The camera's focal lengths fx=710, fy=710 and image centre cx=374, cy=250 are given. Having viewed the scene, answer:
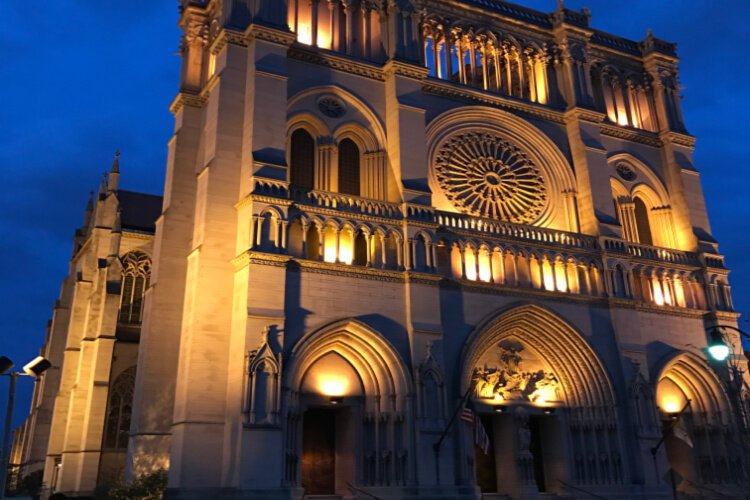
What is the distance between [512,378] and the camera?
92.2ft

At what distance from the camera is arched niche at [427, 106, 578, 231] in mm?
30719

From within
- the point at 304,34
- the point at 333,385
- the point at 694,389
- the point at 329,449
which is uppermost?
the point at 304,34

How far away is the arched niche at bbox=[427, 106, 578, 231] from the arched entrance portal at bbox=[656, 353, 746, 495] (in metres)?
8.05

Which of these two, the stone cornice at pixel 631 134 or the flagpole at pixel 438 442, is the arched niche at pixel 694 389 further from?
the flagpole at pixel 438 442

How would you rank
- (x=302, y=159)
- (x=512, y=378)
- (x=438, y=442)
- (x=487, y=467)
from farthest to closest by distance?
(x=487, y=467) → (x=512, y=378) → (x=302, y=159) → (x=438, y=442)

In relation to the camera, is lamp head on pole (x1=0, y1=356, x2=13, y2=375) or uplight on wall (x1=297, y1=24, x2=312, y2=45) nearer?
lamp head on pole (x1=0, y1=356, x2=13, y2=375)

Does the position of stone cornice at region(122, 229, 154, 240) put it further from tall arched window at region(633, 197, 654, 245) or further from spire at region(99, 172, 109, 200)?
tall arched window at region(633, 197, 654, 245)

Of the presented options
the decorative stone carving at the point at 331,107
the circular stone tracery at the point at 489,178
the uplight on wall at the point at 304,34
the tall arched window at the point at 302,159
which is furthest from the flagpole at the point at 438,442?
the uplight on wall at the point at 304,34

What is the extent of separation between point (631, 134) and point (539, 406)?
50.6 feet

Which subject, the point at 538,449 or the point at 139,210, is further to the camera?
the point at 139,210

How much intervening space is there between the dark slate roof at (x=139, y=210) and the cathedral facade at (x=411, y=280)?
325cm

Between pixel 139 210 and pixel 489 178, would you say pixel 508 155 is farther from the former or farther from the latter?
pixel 139 210

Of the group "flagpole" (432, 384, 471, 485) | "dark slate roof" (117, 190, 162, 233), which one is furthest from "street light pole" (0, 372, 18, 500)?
"dark slate roof" (117, 190, 162, 233)

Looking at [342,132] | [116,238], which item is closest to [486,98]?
[342,132]
